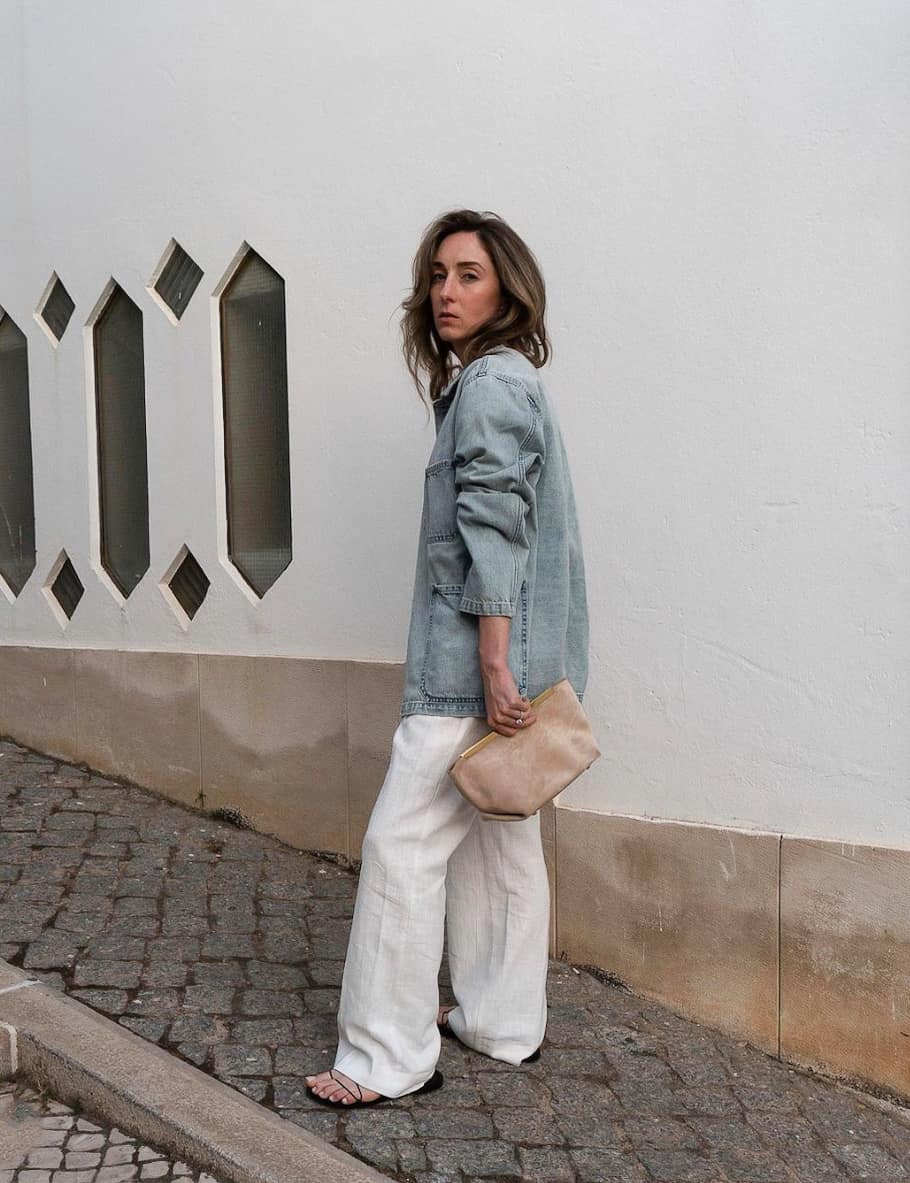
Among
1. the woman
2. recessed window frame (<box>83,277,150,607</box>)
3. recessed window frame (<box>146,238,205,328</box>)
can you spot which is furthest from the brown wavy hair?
recessed window frame (<box>83,277,150,607</box>)

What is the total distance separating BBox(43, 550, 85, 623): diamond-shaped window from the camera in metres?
5.71

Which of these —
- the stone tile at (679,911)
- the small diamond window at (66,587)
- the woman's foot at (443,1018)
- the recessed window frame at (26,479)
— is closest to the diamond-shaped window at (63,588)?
the small diamond window at (66,587)

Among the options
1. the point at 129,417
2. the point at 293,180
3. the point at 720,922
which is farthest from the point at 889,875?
the point at 129,417

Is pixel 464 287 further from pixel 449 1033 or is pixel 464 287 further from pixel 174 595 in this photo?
pixel 174 595

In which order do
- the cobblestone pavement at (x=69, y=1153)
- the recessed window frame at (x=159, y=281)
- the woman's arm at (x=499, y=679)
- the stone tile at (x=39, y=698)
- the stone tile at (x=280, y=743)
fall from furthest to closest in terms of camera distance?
the stone tile at (x=39, y=698)
the recessed window frame at (x=159, y=281)
the stone tile at (x=280, y=743)
the woman's arm at (x=499, y=679)
the cobblestone pavement at (x=69, y=1153)

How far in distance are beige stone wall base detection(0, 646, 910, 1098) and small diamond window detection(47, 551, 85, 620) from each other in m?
0.36

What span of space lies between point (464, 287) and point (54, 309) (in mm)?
3309

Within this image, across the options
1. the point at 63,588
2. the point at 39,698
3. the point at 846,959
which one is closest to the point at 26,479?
the point at 63,588

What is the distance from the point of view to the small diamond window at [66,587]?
5.70 meters

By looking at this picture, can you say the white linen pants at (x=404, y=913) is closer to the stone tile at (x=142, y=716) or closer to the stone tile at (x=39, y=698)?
the stone tile at (x=142, y=716)

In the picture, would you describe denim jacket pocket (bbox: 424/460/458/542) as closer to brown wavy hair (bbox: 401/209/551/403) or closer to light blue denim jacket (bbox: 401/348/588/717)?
light blue denim jacket (bbox: 401/348/588/717)

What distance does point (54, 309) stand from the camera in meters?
5.76

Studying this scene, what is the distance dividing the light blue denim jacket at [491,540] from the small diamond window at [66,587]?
3052 millimetres

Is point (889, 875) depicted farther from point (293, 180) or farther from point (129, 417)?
point (129, 417)
